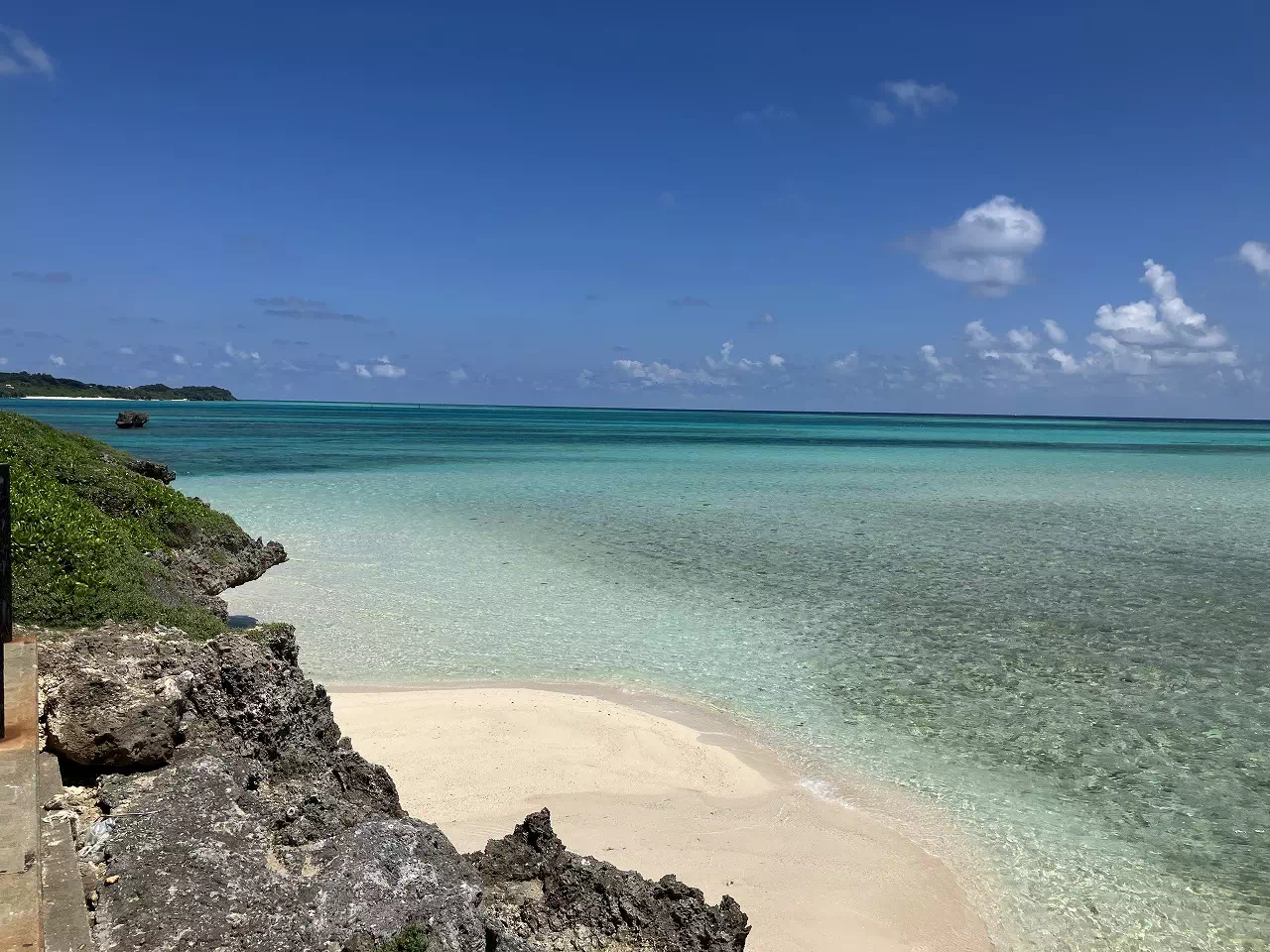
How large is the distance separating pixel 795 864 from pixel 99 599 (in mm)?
5999

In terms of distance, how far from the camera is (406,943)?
348 centimetres

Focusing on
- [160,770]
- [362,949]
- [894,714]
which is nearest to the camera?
[362,949]

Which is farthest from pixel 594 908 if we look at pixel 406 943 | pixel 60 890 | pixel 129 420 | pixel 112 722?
pixel 129 420

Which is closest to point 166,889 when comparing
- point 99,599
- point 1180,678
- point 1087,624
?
point 99,599

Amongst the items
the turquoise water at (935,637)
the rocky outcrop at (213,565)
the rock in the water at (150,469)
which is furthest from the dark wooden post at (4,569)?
the rock in the water at (150,469)

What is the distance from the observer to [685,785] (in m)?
7.72

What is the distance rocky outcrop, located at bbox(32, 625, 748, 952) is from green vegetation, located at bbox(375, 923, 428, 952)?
0.07 m

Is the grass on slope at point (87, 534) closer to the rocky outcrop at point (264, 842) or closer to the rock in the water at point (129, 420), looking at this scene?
the rocky outcrop at point (264, 842)

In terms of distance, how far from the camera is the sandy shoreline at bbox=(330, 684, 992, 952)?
5895mm

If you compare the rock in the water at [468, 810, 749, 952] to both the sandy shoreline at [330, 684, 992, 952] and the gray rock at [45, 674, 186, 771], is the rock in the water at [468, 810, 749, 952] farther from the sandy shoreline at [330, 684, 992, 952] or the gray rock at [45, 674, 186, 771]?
the gray rock at [45, 674, 186, 771]

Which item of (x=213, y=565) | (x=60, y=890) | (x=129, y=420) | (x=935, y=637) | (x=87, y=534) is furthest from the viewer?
(x=129, y=420)

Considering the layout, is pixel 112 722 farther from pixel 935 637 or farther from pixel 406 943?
pixel 935 637

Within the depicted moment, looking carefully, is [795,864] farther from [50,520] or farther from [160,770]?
[50,520]

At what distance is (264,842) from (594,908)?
1.74m
